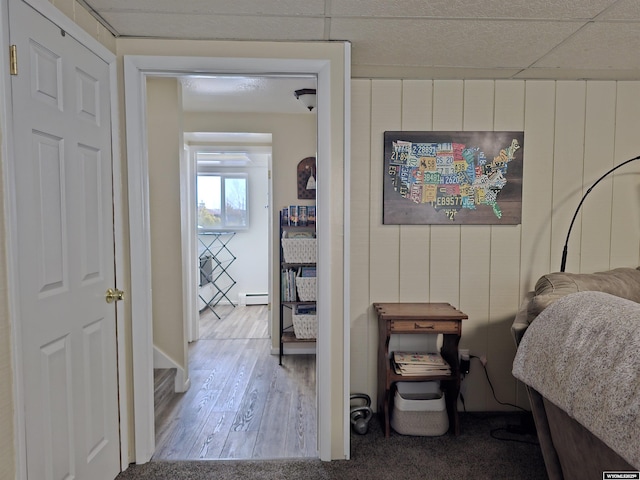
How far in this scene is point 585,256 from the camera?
2.66m

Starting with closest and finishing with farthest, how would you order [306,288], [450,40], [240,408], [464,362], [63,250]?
1. [63,250]
2. [450,40]
3. [464,362]
4. [240,408]
5. [306,288]

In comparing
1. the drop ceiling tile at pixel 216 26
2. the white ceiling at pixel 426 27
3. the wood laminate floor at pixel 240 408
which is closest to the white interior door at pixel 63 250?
the drop ceiling tile at pixel 216 26

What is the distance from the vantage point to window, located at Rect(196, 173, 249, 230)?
21.1 feet

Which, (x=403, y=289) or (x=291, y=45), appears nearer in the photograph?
(x=291, y=45)

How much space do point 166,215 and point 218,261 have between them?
10.7 feet

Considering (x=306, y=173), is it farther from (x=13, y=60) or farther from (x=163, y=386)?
(x=13, y=60)

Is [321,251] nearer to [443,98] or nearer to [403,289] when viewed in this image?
[403,289]

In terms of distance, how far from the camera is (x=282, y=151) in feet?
12.8

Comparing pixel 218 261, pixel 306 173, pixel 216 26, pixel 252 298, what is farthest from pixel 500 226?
pixel 218 261

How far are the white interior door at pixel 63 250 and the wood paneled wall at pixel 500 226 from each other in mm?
1437

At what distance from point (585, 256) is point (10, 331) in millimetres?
3064

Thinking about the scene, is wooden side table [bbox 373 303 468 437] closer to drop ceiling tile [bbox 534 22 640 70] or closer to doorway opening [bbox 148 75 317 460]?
doorway opening [bbox 148 75 317 460]

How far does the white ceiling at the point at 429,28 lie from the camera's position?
1680 mm

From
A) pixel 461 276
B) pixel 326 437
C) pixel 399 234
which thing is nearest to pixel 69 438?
pixel 326 437
